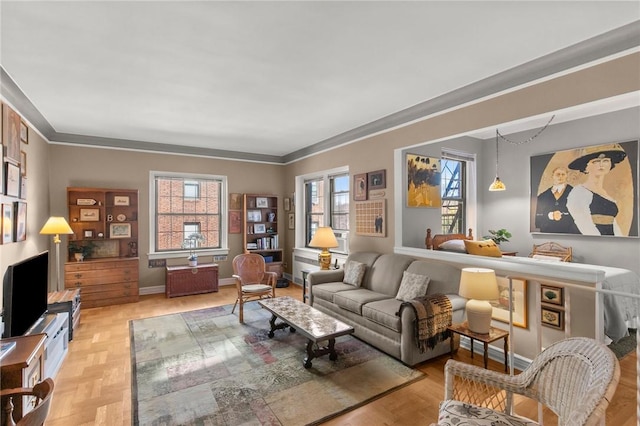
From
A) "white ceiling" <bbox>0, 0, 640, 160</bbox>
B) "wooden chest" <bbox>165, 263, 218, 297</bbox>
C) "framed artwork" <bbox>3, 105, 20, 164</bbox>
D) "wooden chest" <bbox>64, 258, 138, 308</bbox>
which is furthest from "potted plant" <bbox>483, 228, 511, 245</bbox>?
"framed artwork" <bbox>3, 105, 20, 164</bbox>

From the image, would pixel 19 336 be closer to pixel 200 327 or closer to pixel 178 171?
pixel 200 327

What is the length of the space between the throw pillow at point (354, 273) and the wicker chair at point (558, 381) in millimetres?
2515

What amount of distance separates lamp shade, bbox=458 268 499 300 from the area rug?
0.89 meters

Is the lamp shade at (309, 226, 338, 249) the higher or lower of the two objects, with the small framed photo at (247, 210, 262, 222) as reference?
lower

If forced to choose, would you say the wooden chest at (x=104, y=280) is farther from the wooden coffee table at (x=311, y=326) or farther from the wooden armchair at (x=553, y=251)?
the wooden armchair at (x=553, y=251)

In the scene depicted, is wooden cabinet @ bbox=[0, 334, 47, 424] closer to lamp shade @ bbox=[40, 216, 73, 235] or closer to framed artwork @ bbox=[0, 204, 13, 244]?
framed artwork @ bbox=[0, 204, 13, 244]

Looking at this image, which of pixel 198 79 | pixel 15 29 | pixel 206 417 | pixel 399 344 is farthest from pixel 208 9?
pixel 399 344

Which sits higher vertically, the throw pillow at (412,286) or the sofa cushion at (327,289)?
the throw pillow at (412,286)

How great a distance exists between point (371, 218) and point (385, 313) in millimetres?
1758

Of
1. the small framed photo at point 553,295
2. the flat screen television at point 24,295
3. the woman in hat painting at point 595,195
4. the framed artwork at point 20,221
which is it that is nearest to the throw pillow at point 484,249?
the small framed photo at point 553,295

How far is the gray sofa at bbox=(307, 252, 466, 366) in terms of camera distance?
3.05 metres

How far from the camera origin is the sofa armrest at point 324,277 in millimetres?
4492

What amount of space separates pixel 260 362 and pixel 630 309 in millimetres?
3716

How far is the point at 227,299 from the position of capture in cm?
537
